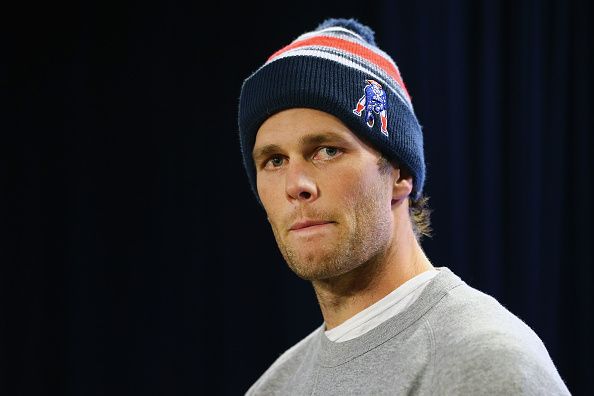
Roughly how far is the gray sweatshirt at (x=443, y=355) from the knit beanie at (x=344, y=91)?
12.2 inches

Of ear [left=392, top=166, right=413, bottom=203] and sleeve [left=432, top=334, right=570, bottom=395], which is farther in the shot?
ear [left=392, top=166, right=413, bottom=203]

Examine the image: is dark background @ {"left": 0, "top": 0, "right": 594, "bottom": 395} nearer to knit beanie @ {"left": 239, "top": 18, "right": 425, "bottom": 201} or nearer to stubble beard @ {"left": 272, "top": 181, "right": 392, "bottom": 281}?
knit beanie @ {"left": 239, "top": 18, "right": 425, "bottom": 201}

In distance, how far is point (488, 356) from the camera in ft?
3.61

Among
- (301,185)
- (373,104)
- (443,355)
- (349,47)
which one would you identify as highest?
(349,47)

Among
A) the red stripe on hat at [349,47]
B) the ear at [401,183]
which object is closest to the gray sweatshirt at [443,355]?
the ear at [401,183]

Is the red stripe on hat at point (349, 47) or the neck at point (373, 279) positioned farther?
the red stripe on hat at point (349, 47)

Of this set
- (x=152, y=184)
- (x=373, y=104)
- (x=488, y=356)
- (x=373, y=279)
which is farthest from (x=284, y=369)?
(x=152, y=184)

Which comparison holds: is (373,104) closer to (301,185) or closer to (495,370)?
(301,185)

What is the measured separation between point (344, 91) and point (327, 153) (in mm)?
128

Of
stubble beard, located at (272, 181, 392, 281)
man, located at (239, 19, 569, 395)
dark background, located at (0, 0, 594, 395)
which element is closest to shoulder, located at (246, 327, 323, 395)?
man, located at (239, 19, 569, 395)

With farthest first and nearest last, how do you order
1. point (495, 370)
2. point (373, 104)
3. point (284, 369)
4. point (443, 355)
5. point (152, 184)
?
point (152, 184) < point (284, 369) < point (373, 104) < point (443, 355) < point (495, 370)

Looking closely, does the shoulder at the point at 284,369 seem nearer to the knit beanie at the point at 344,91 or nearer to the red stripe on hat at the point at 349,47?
the knit beanie at the point at 344,91

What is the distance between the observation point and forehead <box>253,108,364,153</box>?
1467 millimetres

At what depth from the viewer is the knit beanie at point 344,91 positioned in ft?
4.90
